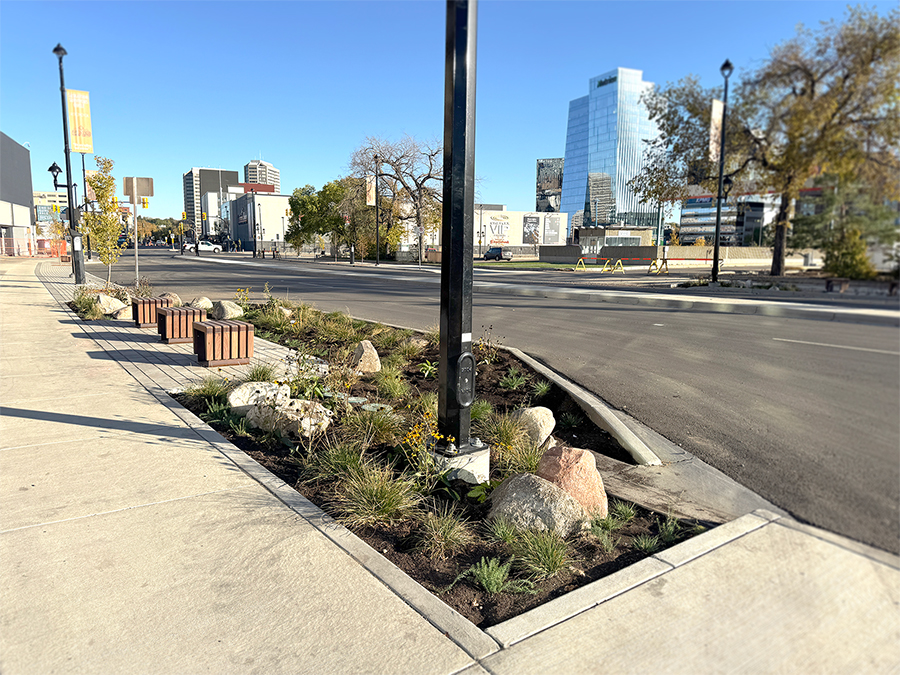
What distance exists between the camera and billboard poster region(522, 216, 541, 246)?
4405 inches

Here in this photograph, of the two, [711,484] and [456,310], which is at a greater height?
[456,310]

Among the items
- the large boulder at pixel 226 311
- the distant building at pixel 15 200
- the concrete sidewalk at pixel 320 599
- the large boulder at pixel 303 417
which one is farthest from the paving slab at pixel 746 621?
the distant building at pixel 15 200

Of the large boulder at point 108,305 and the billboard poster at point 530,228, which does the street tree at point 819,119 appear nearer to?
the large boulder at point 108,305

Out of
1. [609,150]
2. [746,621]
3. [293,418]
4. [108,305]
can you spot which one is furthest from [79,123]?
[746,621]

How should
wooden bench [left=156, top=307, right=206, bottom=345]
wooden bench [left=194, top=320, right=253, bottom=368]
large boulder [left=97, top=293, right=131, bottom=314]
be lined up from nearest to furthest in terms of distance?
wooden bench [left=194, top=320, right=253, bottom=368]
wooden bench [left=156, top=307, right=206, bottom=345]
large boulder [left=97, top=293, right=131, bottom=314]

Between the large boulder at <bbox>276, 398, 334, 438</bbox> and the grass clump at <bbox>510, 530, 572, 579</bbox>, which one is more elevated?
the large boulder at <bbox>276, 398, 334, 438</bbox>

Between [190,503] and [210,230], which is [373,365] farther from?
[210,230]

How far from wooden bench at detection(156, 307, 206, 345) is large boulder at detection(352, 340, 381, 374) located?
370 centimetres

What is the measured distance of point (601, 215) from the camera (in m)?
1.99

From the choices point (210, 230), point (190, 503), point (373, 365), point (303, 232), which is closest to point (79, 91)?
point (373, 365)

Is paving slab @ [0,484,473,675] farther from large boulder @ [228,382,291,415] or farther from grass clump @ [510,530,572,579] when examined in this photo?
large boulder @ [228,382,291,415]

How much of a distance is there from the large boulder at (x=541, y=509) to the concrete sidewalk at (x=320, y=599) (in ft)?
1.81

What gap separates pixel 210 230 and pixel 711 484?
198559mm

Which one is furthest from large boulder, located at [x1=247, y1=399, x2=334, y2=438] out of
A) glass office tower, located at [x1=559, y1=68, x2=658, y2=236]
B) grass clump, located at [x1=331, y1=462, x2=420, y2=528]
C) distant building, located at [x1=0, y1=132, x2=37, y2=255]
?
distant building, located at [x1=0, y1=132, x2=37, y2=255]
